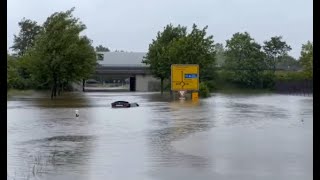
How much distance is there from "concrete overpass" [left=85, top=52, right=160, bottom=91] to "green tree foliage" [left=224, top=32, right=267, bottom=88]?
466 inches

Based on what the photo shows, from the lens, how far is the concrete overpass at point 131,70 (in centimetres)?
7506

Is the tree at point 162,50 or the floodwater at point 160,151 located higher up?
the tree at point 162,50

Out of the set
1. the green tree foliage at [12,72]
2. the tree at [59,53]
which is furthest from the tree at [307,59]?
the green tree foliage at [12,72]

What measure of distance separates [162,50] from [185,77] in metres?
10.3

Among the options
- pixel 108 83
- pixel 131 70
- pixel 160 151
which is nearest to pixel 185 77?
pixel 160 151

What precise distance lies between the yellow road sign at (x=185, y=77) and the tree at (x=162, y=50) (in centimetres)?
784

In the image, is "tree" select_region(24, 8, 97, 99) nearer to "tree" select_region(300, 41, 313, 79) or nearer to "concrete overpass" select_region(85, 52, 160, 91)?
"concrete overpass" select_region(85, 52, 160, 91)

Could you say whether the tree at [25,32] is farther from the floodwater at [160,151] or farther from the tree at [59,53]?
the floodwater at [160,151]

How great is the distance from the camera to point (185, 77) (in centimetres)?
4447

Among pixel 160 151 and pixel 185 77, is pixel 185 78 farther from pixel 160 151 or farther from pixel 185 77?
pixel 160 151

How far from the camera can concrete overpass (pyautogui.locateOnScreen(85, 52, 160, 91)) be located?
7506cm
